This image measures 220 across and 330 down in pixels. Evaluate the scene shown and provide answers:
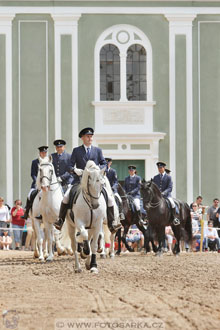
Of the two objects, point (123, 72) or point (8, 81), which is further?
point (123, 72)

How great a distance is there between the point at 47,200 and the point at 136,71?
16863 mm

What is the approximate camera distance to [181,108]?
35406 mm

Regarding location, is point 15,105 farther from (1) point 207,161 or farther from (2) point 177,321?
(2) point 177,321

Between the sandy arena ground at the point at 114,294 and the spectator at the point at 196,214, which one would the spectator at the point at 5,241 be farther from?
the sandy arena ground at the point at 114,294

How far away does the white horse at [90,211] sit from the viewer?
15.3 metres

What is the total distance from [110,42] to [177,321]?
26.7m

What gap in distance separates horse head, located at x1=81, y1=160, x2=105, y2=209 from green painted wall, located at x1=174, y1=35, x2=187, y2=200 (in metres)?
19.9

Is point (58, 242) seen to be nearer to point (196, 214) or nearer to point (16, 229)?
point (16, 229)

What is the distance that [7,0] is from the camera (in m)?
34.7

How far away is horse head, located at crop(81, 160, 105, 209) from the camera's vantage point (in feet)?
50.0

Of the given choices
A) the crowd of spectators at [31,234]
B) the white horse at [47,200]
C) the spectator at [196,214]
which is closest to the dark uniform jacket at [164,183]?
the crowd of spectators at [31,234]

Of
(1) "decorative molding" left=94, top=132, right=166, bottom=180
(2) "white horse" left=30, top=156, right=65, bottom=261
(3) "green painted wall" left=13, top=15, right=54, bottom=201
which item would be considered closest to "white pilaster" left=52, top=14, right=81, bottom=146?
(3) "green painted wall" left=13, top=15, right=54, bottom=201

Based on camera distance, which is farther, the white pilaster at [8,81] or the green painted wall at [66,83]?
the green painted wall at [66,83]

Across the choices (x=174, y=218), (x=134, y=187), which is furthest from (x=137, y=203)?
(x=174, y=218)
